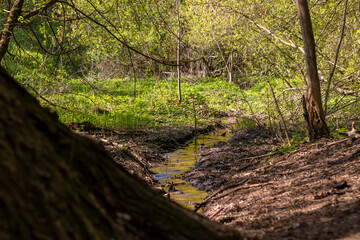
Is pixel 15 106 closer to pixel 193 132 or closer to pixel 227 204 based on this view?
pixel 227 204

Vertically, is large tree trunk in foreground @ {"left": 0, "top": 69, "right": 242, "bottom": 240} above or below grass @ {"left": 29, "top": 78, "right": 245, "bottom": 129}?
below

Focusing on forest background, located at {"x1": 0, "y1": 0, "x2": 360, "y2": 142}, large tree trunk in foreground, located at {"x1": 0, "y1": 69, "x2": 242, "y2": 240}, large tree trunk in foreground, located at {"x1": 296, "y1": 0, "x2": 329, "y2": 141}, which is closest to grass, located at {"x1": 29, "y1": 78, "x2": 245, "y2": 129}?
forest background, located at {"x1": 0, "y1": 0, "x2": 360, "y2": 142}

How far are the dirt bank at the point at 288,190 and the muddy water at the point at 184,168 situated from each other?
0.74 feet

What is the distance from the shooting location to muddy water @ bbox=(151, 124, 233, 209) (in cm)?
552

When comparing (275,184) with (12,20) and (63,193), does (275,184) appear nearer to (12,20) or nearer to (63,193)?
(63,193)

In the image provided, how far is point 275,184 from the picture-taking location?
469cm

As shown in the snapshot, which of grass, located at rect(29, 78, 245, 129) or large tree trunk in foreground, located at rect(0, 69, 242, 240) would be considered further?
grass, located at rect(29, 78, 245, 129)

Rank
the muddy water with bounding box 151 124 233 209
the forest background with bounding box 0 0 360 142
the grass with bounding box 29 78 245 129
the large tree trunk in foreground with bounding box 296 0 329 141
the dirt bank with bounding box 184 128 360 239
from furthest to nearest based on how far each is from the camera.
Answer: the grass with bounding box 29 78 245 129 → the forest background with bounding box 0 0 360 142 → the large tree trunk in foreground with bounding box 296 0 329 141 → the muddy water with bounding box 151 124 233 209 → the dirt bank with bounding box 184 128 360 239

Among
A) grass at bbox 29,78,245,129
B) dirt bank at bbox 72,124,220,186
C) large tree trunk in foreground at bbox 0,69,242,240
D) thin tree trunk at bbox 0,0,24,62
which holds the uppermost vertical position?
grass at bbox 29,78,245,129

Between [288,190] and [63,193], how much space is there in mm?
3165

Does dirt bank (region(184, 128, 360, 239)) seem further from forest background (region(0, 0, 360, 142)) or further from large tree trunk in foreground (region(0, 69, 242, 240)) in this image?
large tree trunk in foreground (region(0, 69, 242, 240))

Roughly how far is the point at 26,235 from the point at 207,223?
1.04m

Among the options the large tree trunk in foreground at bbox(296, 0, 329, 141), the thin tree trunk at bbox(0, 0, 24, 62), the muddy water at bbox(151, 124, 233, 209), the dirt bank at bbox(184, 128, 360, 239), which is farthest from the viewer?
the large tree trunk in foreground at bbox(296, 0, 329, 141)

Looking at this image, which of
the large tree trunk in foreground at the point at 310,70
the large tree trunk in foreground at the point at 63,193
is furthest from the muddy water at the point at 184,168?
the large tree trunk in foreground at the point at 63,193
